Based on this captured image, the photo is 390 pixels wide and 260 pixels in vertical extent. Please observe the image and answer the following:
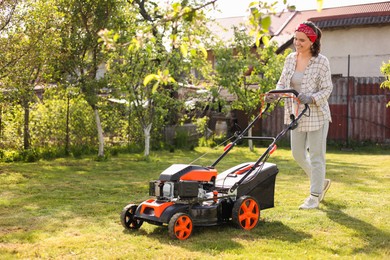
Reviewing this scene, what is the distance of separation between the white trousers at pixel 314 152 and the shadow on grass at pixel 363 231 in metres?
0.27

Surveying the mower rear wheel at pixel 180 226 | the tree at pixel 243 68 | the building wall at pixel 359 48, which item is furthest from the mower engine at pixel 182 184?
the building wall at pixel 359 48

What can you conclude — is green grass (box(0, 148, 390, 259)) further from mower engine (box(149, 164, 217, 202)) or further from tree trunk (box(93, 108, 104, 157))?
tree trunk (box(93, 108, 104, 157))

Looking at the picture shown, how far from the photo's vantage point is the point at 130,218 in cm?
436

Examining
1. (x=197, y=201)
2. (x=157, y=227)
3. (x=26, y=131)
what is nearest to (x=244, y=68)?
(x=26, y=131)

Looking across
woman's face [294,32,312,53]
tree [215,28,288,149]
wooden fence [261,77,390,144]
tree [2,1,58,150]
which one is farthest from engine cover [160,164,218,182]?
wooden fence [261,77,390,144]

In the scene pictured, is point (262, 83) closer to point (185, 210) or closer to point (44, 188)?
point (44, 188)

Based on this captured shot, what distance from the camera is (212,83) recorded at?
13289 millimetres

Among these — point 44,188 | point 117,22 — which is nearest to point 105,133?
point 117,22

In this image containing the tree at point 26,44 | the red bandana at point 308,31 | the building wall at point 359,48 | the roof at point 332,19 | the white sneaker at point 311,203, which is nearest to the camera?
the red bandana at point 308,31

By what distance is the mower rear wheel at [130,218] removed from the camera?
4305mm

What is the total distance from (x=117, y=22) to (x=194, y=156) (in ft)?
10.7

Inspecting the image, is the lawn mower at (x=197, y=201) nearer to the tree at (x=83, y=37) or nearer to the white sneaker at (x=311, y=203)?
the white sneaker at (x=311, y=203)

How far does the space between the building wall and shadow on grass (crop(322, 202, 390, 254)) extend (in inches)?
494

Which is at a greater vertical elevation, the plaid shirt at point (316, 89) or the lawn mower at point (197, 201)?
the plaid shirt at point (316, 89)
